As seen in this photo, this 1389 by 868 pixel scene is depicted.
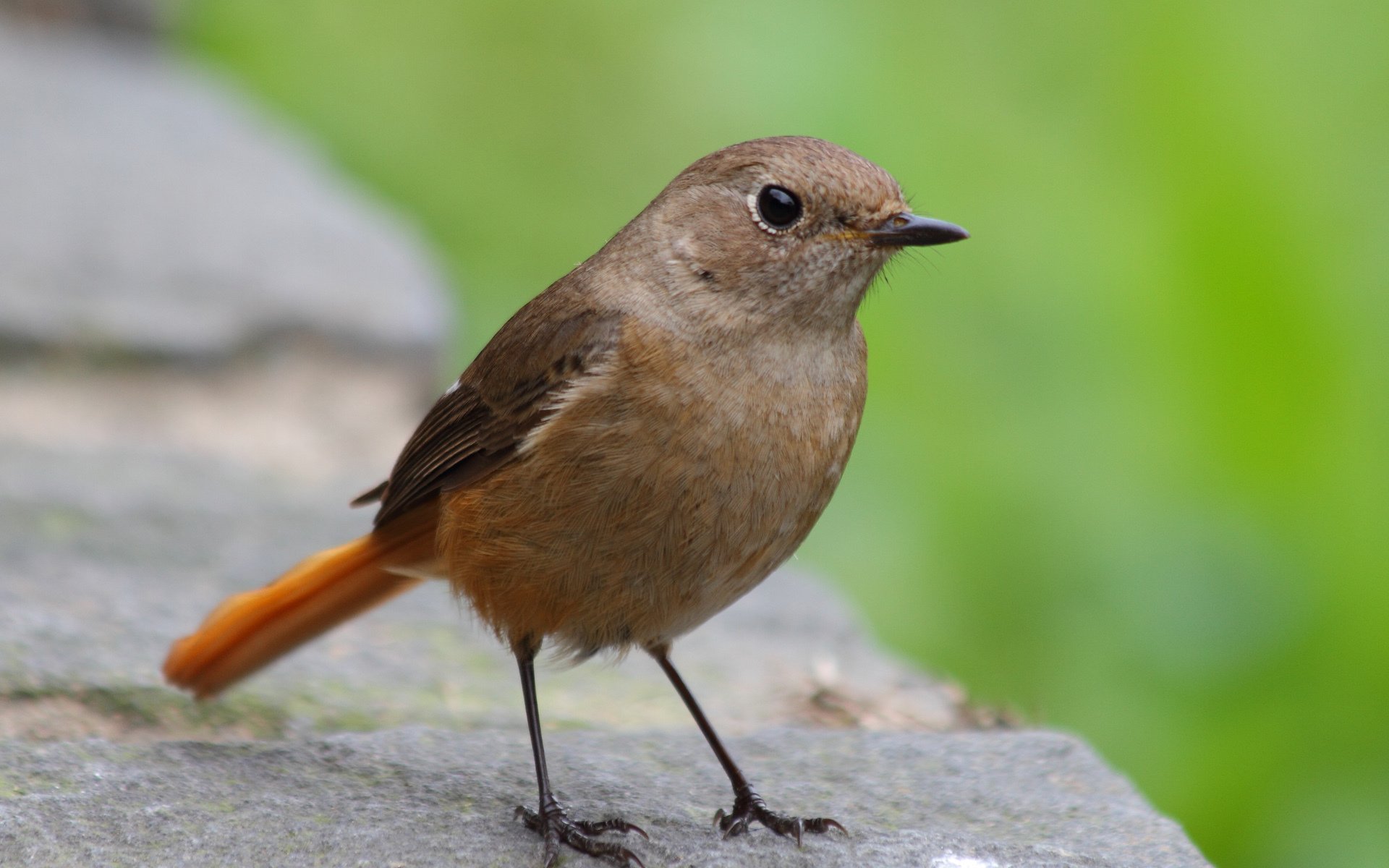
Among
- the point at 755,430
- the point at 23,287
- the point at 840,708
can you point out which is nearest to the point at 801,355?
the point at 755,430

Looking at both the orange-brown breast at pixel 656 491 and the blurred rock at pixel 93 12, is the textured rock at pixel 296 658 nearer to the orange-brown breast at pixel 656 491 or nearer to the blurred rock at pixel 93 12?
the orange-brown breast at pixel 656 491

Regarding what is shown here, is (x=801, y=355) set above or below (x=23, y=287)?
A: below

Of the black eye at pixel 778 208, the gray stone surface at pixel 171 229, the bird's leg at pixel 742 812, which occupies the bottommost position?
the bird's leg at pixel 742 812

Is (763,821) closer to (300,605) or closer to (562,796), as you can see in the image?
(562,796)

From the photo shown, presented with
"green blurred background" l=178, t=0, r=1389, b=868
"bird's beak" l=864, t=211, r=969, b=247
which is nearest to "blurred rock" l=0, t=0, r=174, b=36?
"green blurred background" l=178, t=0, r=1389, b=868

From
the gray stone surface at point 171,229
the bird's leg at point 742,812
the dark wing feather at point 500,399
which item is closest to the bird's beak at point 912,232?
the dark wing feather at point 500,399

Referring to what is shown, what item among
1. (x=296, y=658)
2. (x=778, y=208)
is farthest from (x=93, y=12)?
(x=778, y=208)

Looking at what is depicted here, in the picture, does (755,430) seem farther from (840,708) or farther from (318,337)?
(318,337)
